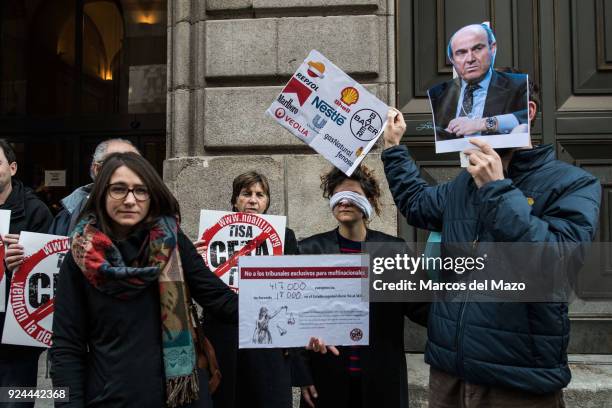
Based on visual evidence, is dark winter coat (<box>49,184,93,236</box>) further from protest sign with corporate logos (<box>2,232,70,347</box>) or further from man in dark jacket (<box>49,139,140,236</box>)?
protest sign with corporate logos (<box>2,232,70,347</box>)

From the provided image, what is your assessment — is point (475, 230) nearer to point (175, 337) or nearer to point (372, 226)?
point (175, 337)

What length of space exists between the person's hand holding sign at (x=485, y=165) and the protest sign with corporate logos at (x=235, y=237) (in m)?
1.53

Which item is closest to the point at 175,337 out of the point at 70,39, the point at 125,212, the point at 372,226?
the point at 125,212

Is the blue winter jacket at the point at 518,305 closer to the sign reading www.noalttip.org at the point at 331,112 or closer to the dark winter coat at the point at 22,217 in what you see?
the sign reading www.noalttip.org at the point at 331,112

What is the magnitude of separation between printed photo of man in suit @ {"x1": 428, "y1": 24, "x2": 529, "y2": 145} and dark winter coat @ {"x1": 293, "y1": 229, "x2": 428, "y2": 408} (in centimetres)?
114

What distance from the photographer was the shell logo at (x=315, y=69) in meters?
3.05

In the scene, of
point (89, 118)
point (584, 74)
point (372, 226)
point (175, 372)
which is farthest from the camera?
point (89, 118)

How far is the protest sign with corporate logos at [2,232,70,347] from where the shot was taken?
10.4ft

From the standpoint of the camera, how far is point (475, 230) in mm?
2383

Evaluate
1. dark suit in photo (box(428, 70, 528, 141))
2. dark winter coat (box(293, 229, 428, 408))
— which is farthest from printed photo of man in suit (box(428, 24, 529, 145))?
dark winter coat (box(293, 229, 428, 408))

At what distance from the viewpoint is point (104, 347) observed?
2.27 meters

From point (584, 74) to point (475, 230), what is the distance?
4.30 metres

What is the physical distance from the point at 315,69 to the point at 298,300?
4.00 feet

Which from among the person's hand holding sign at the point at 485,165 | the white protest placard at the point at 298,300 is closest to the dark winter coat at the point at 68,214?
the white protest placard at the point at 298,300
